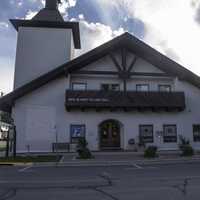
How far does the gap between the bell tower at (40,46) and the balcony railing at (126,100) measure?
5405 mm

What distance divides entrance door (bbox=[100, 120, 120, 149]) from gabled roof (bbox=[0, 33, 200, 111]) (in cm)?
532

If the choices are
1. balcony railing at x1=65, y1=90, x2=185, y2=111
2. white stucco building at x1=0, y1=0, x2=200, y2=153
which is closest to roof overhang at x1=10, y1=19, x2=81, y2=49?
white stucco building at x1=0, y1=0, x2=200, y2=153

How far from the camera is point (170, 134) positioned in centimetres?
1989

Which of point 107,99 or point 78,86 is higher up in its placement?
point 78,86

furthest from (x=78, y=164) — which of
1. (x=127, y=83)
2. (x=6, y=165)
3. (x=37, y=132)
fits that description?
(x=127, y=83)

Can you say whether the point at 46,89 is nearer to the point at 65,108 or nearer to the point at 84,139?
the point at 65,108

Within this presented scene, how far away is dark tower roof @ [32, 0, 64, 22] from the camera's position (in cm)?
2336

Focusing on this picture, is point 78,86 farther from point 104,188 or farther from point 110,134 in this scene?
point 104,188

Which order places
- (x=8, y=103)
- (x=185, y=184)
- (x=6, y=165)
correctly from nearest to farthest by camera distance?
(x=185, y=184)
(x=6, y=165)
(x=8, y=103)

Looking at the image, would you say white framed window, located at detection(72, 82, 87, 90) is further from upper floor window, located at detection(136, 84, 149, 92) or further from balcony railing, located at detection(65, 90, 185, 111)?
upper floor window, located at detection(136, 84, 149, 92)

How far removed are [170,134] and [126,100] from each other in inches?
192

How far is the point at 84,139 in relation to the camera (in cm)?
1825

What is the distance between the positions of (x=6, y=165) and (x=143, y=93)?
37.6ft

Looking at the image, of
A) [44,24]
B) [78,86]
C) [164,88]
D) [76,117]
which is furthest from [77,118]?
[44,24]
